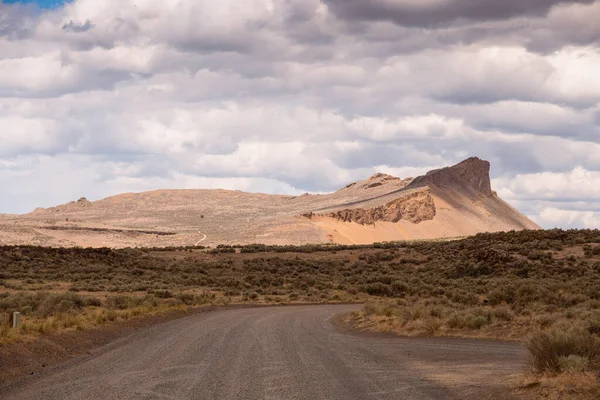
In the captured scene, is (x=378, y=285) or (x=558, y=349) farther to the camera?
(x=378, y=285)

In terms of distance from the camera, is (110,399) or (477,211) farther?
(477,211)

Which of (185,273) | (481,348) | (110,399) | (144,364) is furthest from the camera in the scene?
(185,273)

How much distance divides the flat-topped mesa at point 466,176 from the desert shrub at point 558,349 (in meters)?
165

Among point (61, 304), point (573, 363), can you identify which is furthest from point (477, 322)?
point (61, 304)

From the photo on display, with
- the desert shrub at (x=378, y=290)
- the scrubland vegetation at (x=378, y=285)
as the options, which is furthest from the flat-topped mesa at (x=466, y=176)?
the desert shrub at (x=378, y=290)

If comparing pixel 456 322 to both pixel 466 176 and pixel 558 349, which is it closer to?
pixel 558 349

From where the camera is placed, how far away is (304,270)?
7050 cm

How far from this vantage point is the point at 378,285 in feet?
170

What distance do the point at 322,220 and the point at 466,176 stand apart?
55604mm

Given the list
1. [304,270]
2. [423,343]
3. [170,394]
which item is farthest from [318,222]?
[170,394]

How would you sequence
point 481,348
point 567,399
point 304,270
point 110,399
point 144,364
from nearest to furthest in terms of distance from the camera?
point 567,399
point 110,399
point 144,364
point 481,348
point 304,270

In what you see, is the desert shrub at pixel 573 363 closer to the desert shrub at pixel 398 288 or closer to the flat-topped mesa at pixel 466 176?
the desert shrub at pixel 398 288

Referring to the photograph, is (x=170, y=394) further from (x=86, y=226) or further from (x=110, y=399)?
(x=86, y=226)

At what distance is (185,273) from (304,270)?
485 inches
